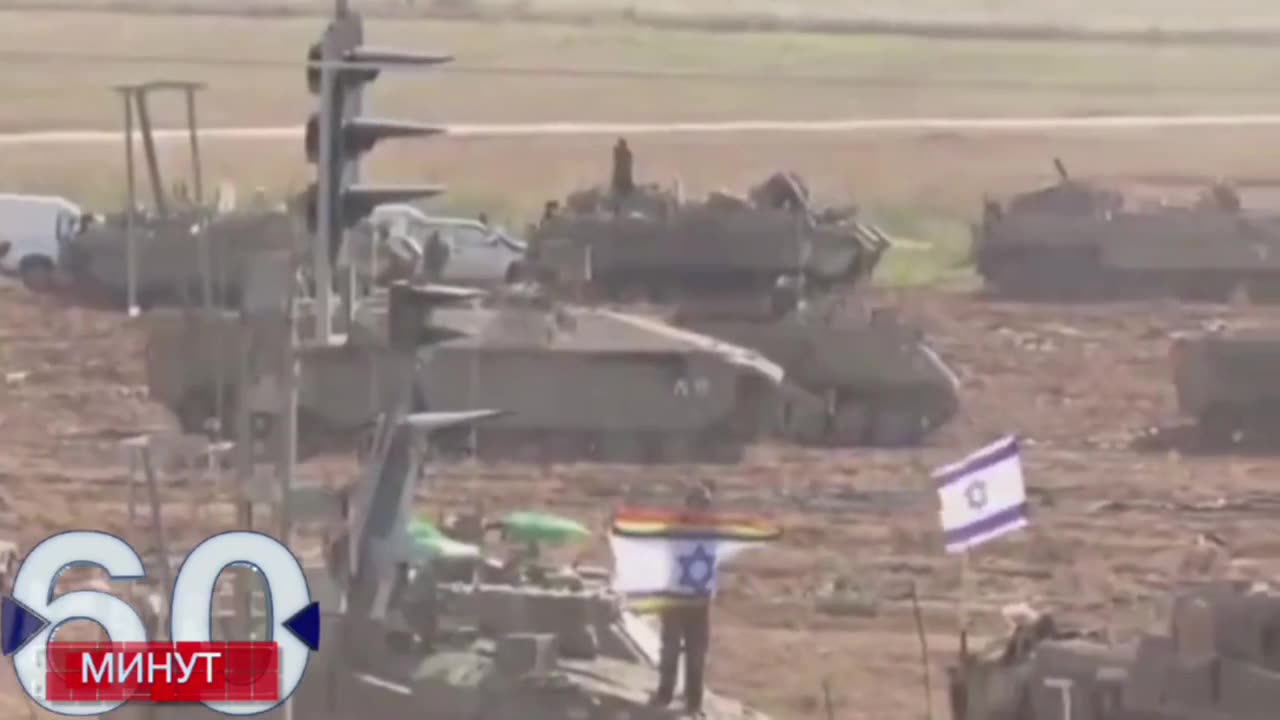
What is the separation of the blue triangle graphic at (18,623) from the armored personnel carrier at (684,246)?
355 inches

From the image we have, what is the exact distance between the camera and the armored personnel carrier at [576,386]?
10.3m

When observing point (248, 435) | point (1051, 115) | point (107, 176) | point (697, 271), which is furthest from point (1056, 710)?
point (1051, 115)

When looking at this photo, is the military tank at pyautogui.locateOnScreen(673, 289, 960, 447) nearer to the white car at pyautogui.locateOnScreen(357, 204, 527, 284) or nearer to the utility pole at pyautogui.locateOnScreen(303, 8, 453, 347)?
the white car at pyautogui.locateOnScreen(357, 204, 527, 284)

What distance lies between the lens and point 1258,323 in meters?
14.2

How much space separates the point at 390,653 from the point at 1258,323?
972cm

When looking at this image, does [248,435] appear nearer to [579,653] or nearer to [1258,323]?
[579,653]

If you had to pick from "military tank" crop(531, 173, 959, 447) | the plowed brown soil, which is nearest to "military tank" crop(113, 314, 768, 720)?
the plowed brown soil

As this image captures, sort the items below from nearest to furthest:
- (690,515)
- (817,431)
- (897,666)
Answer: (690,515) < (897,666) < (817,431)

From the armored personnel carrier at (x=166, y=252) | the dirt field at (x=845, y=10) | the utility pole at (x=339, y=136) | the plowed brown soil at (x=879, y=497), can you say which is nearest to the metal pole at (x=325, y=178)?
the utility pole at (x=339, y=136)

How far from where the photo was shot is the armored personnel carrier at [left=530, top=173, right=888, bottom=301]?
1394 cm

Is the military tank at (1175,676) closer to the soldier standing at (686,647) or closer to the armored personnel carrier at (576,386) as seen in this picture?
the soldier standing at (686,647)

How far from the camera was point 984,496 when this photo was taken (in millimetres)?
5734

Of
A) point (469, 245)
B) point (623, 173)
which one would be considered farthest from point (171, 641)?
point (469, 245)

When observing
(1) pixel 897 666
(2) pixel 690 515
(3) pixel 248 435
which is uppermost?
(3) pixel 248 435
